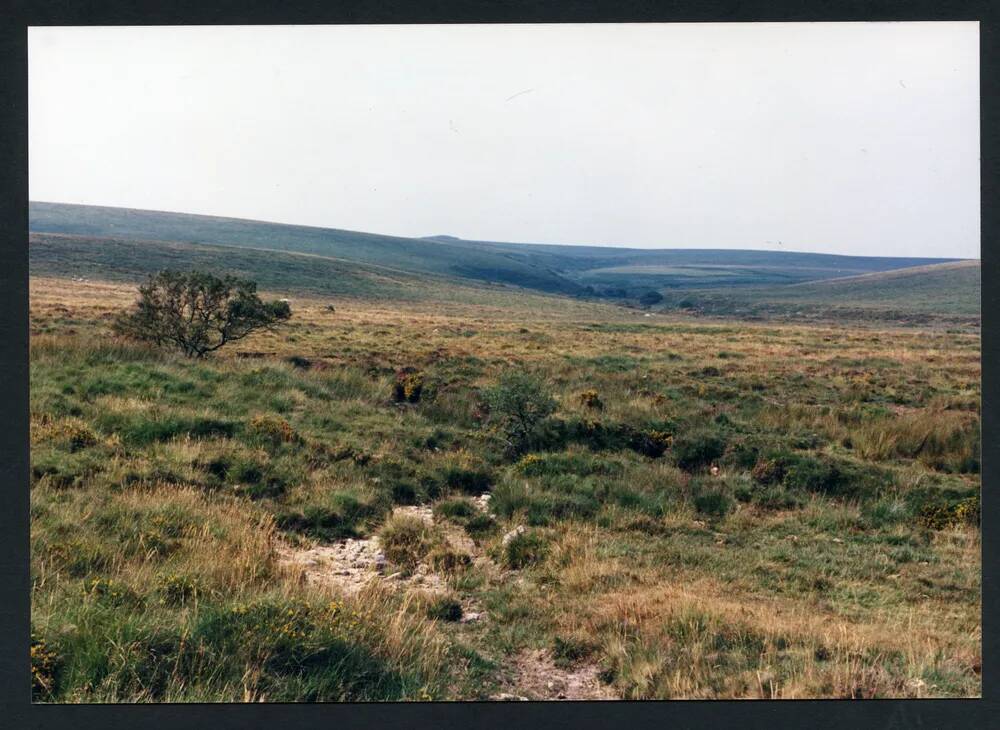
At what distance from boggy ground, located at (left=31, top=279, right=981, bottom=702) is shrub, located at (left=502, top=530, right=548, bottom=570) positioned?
0.03 metres

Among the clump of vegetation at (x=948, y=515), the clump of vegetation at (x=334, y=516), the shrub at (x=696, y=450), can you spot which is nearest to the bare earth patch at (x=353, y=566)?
the clump of vegetation at (x=334, y=516)

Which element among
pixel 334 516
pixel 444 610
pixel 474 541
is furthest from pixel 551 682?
pixel 334 516

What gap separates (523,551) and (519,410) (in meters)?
5.27

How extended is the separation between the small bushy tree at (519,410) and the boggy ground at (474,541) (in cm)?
39

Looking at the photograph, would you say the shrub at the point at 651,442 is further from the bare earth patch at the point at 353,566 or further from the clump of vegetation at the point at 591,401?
the bare earth patch at the point at 353,566

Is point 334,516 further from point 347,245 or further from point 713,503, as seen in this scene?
point 347,245

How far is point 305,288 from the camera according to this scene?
2702 inches

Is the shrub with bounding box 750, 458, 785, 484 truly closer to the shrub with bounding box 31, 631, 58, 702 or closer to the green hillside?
the shrub with bounding box 31, 631, 58, 702

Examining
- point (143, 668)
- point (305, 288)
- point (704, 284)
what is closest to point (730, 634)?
point (143, 668)

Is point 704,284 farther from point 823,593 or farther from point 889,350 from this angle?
point 823,593

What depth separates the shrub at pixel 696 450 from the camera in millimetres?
12109

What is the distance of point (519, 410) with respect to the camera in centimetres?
1298

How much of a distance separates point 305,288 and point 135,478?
6182 centimetres

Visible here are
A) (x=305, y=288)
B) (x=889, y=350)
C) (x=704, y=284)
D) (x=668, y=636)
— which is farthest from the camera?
(x=704, y=284)
